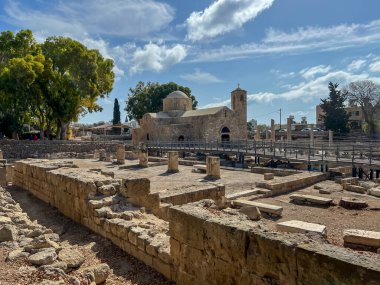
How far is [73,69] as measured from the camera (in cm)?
3097

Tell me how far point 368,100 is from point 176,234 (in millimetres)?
50935

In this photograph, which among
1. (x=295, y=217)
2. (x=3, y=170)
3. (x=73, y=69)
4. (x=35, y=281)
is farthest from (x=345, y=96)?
(x=35, y=281)

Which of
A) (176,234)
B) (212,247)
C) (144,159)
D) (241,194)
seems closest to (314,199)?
(241,194)

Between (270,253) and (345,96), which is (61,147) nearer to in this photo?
(270,253)

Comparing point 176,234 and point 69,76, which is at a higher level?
point 69,76

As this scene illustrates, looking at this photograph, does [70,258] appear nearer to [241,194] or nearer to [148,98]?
[241,194]

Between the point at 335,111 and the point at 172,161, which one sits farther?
the point at 335,111

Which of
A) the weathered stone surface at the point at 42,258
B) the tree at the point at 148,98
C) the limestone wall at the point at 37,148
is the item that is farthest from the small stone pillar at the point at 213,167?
the tree at the point at 148,98

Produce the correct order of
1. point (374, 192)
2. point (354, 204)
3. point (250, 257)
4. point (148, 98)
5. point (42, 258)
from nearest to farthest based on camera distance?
point (250, 257) → point (42, 258) → point (354, 204) → point (374, 192) → point (148, 98)

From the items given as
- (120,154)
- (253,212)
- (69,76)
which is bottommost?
(253,212)

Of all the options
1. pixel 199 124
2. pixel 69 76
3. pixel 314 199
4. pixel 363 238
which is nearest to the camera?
pixel 363 238

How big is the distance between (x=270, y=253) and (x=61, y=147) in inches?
1177

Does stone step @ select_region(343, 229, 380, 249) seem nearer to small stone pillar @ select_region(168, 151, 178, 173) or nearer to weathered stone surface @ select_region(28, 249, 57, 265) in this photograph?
weathered stone surface @ select_region(28, 249, 57, 265)

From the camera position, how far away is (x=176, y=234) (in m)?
4.51
